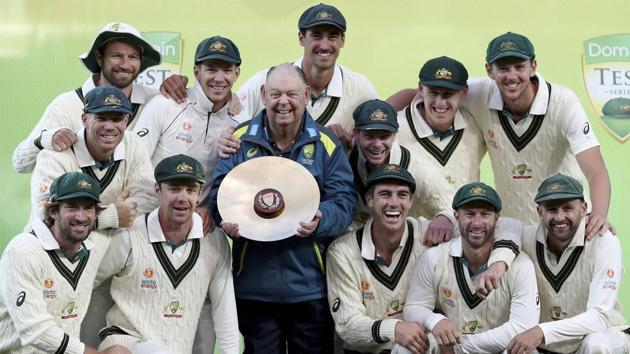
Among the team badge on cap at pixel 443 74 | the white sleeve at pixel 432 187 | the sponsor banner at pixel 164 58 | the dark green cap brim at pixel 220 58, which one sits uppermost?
the sponsor banner at pixel 164 58

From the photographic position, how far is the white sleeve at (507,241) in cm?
514

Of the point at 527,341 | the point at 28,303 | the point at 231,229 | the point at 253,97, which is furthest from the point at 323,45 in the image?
the point at 28,303

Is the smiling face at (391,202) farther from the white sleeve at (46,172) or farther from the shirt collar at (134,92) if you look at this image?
the white sleeve at (46,172)

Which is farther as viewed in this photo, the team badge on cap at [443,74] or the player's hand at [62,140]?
the team badge on cap at [443,74]

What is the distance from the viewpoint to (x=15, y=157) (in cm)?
547

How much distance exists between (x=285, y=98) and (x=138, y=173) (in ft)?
2.35

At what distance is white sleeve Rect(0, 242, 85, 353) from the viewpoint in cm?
477

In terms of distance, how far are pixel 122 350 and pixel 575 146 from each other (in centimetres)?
216

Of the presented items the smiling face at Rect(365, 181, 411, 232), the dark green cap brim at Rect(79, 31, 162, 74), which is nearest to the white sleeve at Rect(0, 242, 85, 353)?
the dark green cap brim at Rect(79, 31, 162, 74)

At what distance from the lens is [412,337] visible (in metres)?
5.08

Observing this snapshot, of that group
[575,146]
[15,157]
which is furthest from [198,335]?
[575,146]

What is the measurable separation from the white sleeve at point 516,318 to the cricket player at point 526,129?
18.5 inches

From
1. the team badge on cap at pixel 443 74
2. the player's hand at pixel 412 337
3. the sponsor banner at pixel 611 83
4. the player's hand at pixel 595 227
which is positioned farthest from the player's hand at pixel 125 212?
the sponsor banner at pixel 611 83

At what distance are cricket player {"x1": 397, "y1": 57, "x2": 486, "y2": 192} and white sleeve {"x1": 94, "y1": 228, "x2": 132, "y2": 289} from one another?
1.33m
